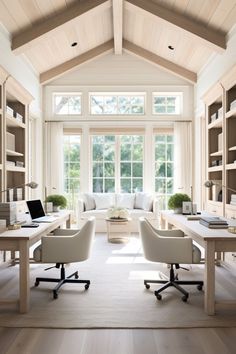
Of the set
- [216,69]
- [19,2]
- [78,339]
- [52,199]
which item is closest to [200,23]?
[216,69]

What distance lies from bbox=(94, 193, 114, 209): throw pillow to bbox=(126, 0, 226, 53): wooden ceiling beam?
374cm

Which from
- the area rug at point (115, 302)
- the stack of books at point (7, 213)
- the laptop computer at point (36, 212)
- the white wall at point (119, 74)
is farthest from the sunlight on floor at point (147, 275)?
the white wall at point (119, 74)

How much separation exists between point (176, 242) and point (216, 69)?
151 inches

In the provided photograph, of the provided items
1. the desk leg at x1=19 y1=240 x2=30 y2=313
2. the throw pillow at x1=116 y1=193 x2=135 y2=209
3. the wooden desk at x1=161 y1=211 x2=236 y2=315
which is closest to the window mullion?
the throw pillow at x1=116 y1=193 x2=135 y2=209

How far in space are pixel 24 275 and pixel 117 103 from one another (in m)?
5.68

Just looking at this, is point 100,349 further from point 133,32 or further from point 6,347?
point 133,32

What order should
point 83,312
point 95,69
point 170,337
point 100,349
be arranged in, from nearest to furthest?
point 100,349
point 170,337
point 83,312
point 95,69

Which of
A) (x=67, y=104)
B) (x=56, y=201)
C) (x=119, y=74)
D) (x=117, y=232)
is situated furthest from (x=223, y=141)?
(x=67, y=104)

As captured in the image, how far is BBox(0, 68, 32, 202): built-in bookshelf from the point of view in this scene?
15.2 feet

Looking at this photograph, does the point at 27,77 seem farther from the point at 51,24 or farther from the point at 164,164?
the point at 164,164

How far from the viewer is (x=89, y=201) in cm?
739

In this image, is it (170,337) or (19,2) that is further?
(19,2)

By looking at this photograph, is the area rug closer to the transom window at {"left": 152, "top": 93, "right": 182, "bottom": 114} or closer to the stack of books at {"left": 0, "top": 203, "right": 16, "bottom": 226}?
the stack of books at {"left": 0, "top": 203, "right": 16, "bottom": 226}

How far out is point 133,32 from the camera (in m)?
6.73
